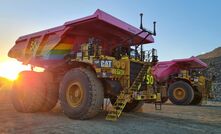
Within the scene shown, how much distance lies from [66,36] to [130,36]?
2.14 m

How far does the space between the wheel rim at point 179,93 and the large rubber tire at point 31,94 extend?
29.2 feet

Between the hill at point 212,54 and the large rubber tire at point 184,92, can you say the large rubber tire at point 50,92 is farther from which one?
the hill at point 212,54

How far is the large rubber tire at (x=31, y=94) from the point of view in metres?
9.37

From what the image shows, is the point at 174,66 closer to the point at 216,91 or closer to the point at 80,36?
the point at 216,91

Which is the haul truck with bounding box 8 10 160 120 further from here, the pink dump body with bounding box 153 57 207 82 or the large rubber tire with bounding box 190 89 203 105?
the large rubber tire with bounding box 190 89 203 105

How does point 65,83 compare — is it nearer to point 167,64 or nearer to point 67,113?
point 67,113

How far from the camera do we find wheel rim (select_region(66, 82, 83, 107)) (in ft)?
25.6

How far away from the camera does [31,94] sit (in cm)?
942

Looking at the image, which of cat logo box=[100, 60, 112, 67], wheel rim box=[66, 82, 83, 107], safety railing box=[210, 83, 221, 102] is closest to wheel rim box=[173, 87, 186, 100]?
safety railing box=[210, 83, 221, 102]

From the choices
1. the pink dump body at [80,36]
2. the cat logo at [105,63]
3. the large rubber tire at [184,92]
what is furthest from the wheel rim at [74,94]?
the large rubber tire at [184,92]

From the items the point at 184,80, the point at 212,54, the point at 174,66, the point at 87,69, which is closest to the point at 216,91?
the point at 174,66

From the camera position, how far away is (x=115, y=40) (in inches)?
383

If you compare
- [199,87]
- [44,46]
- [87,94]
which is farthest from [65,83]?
[199,87]

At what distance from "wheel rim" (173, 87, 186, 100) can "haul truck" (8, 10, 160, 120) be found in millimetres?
6406
